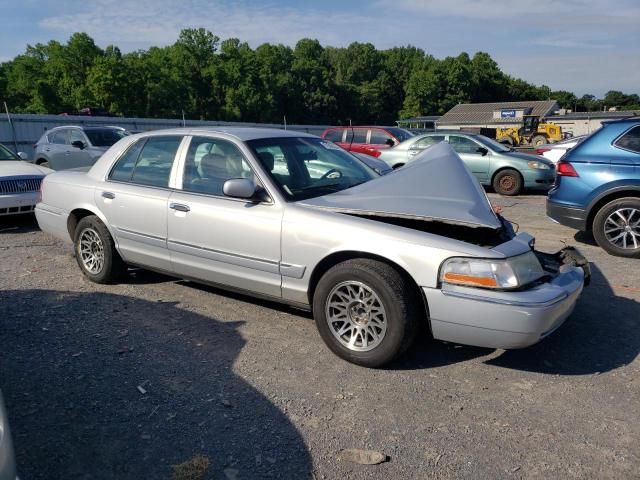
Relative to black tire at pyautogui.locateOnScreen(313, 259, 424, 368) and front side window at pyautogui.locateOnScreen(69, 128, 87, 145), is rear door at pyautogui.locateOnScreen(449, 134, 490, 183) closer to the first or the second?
front side window at pyautogui.locateOnScreen(69, 128, 87, 145)

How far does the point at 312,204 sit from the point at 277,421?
1572 millimetres

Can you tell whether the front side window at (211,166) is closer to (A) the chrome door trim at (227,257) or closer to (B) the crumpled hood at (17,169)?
(A) the chrome door trim at (227,257)

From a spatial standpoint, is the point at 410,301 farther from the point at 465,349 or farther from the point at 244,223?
the point at 244,223

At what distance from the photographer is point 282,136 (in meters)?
4.62

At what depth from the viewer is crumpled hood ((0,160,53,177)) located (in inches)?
315

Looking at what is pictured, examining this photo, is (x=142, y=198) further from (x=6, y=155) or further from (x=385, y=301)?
(x=6, y=155)

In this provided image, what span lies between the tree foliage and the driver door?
113 feet

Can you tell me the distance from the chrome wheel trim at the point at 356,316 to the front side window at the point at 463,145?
32.8 feet

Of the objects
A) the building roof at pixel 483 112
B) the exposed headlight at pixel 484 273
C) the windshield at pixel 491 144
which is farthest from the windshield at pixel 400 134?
the building roof at pixel 483 112

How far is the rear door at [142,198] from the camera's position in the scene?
178 inches

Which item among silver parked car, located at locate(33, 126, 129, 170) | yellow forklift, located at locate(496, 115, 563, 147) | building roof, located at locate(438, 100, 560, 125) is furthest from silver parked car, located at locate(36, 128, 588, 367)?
building roof, located at locate(438, 100, 560, 125)

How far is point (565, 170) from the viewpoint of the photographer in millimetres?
6625

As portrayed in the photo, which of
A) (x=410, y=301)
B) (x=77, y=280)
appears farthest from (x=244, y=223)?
(x=77, y=280)

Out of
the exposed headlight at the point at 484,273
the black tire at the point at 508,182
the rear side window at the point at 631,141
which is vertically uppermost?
the rear side window at the point at 631,141
